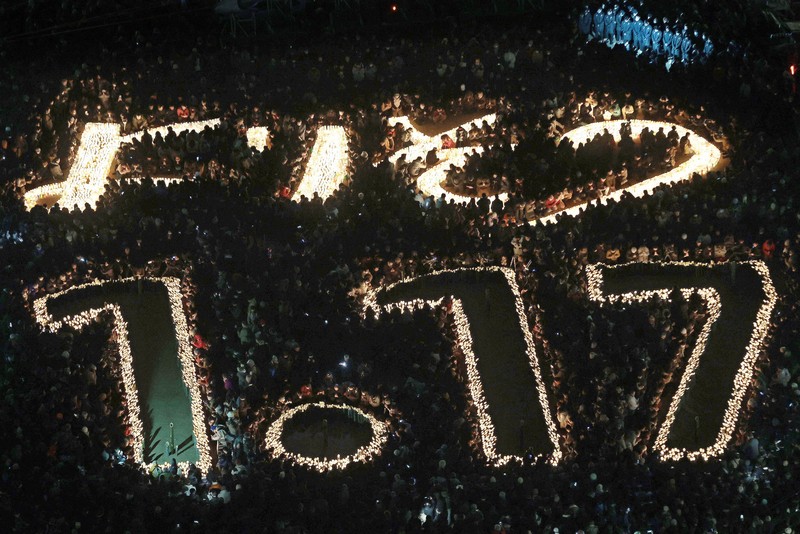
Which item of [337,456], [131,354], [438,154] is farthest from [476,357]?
[131,354]

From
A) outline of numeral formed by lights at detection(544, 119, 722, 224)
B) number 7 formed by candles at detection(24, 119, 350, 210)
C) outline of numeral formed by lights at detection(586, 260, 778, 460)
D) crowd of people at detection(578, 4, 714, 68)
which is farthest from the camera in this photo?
crowd of people at detection(578, 4, 714, 68)

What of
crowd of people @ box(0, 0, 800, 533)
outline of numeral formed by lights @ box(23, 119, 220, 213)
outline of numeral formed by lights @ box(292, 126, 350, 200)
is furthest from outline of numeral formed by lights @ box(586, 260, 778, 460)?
outline of numeral formed by lights @ box(23, 119, 220, 213)

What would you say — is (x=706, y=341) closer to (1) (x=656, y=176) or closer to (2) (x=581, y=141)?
(1) (x=656, y=176)

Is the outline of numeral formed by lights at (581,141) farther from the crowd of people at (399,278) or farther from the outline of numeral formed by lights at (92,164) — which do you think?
the outline of numeral formed by lights at (92,164)

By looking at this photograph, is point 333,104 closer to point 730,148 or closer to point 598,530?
point 730,148

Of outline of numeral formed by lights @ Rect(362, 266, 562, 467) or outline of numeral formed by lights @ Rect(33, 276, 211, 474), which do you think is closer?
outline of numeral formed by lights @ Rect(362, 266, 562, 467)

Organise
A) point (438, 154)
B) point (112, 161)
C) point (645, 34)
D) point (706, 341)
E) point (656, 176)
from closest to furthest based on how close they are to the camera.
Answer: point (706, 341) < point (656, 176) < point (438, 154) < point (112, 161) < point (645, 34)

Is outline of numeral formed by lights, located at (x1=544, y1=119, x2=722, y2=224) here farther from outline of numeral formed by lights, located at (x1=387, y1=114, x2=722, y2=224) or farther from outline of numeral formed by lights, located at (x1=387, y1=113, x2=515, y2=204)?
outline of numeral formed by lights, located at (x1=387, y1=113, x2=515, y2=204)
